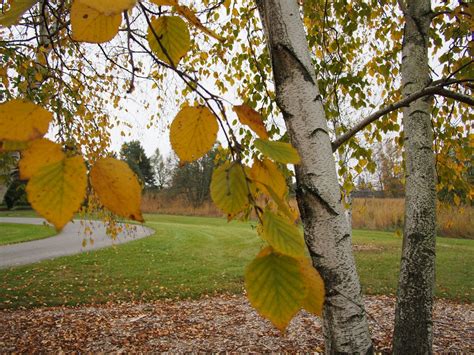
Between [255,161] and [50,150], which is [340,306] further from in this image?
[50,150]

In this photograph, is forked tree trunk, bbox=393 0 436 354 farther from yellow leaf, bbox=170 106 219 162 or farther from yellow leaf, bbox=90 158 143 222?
yellow leaf, bbox=90 158 143 222

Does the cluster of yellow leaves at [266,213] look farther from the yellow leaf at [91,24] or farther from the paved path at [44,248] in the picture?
the paved path at [44,248]

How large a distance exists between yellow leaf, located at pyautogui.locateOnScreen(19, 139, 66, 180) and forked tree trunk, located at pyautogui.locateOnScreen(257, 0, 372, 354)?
0.61 m

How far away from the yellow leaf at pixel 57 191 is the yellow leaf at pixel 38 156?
12 millimetres

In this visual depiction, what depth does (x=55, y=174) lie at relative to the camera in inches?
12.7

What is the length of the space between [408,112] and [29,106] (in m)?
2.37

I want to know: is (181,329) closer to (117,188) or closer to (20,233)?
(117,188)

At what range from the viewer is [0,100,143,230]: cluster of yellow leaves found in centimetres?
32

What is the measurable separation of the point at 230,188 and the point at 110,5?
249 mm

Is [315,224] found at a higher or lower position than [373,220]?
higher

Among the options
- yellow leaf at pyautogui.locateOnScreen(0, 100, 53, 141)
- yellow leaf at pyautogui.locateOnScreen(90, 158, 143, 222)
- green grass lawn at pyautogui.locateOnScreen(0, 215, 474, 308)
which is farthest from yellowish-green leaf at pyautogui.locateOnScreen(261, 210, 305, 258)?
green grass lawn at pyautogui.locateOnScreen(0, 215, 474, 308)

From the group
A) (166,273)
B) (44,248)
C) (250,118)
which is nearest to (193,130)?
(250,118)

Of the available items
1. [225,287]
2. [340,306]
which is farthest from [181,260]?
[340,306]

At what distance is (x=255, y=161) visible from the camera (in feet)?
1.79
